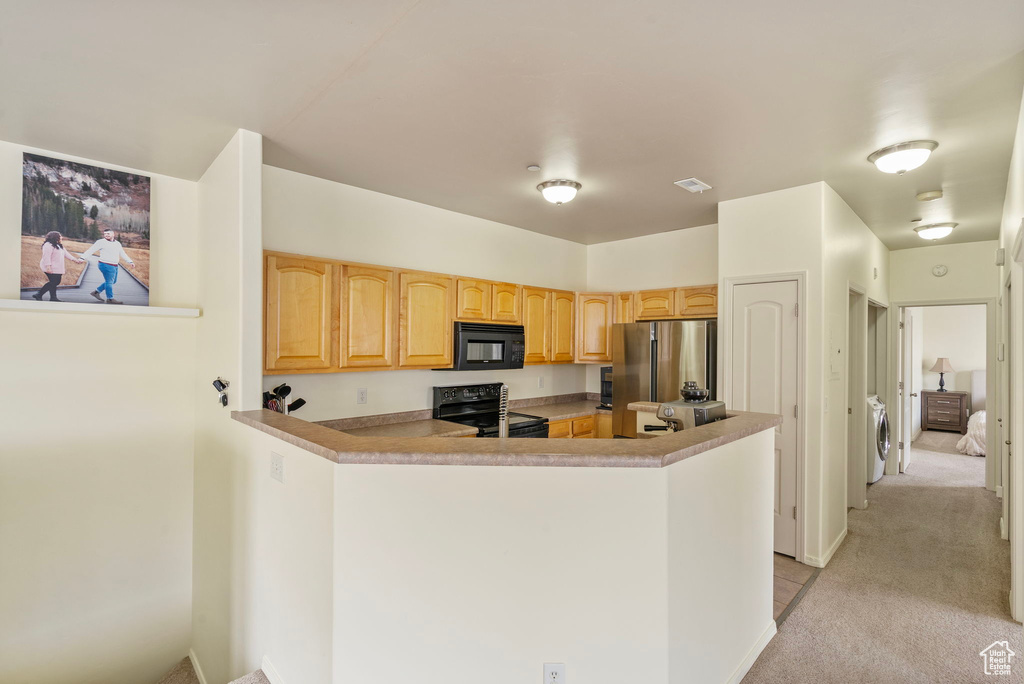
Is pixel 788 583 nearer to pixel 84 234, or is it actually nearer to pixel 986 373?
pixel 986 373

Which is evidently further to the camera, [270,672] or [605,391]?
[605,391]

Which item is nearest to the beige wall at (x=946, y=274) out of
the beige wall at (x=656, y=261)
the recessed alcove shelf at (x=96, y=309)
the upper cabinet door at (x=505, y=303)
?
the beige wall at (x=656, y=261)

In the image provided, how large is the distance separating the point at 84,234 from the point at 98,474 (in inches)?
54.7

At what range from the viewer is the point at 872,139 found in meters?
2.66

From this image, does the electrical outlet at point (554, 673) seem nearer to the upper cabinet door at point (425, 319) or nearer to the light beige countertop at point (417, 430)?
the light beige countertop at point (417, 430)

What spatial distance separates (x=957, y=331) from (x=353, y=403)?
9812 mm

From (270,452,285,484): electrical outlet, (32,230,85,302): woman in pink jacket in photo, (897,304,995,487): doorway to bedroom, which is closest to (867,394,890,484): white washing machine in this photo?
(897,304,995,487): doorway to bedroom

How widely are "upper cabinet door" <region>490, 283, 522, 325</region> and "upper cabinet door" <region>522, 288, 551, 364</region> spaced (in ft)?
0.25

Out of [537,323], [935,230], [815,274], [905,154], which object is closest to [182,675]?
[537,323]

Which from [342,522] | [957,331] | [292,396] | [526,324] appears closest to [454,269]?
[526,324]

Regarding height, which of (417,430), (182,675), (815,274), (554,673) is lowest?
(182,675)

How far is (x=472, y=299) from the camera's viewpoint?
4086 millimetres

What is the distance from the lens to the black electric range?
4.12m

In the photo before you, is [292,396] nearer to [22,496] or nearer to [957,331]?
[22,496]
